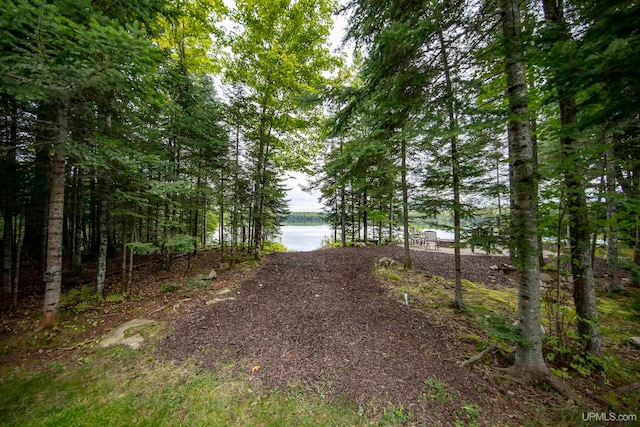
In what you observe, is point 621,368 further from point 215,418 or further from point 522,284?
point 215,418

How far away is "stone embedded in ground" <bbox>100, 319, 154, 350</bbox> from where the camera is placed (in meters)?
3.62

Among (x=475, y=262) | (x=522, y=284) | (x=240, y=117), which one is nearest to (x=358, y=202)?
(x=475, y=262)

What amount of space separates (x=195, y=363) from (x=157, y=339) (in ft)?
3.85

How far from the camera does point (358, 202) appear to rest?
48.2ft

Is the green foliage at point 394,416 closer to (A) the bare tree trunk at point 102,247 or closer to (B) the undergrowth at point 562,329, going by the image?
(B) the undergrowth at point 562,329

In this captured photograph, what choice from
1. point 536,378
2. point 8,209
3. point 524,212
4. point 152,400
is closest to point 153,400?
point 152,400

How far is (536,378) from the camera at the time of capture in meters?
2.77

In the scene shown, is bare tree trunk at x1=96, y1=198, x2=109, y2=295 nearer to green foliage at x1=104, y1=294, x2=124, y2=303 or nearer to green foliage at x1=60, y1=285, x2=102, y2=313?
green foliage at x1=60, y1=285, x2=102, y2=313

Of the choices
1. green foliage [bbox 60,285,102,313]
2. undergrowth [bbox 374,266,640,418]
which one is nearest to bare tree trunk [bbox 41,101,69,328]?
green foliage [bbox 60,285,102,313]

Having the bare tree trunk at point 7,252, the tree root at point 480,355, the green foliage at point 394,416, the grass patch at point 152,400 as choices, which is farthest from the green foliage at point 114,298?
the tree root at point 480,355

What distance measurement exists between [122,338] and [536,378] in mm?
6526

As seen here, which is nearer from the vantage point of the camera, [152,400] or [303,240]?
A: [152,400]

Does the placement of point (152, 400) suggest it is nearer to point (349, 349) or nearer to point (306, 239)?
point (349, 349)

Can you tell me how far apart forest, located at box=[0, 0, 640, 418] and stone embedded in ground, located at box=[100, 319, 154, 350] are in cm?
160
